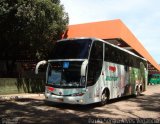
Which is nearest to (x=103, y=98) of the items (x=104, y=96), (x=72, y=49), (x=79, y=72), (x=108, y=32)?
(x=104, y=96)

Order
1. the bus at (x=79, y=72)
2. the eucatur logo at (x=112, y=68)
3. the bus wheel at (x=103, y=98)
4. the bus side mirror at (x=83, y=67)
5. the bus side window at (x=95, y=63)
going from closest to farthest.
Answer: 1. the bus side mirror at (x=83, y=67)
2. the bus at (x=79, y=72)
3. the bus side window at (x=95, y=63)
4. the bus wheel at (x=103, y=98)
5. the eucatur logo at (x=112, y=68)

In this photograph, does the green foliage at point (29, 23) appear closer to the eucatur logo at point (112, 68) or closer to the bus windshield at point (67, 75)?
the eucatur logo at point (112, 68)

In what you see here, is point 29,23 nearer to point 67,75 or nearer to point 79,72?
point 67,75

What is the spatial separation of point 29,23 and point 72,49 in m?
10.2

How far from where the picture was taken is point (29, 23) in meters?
23.5

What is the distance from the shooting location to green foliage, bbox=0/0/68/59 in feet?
76.3

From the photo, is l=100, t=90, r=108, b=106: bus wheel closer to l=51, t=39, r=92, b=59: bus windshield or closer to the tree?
l=51, t=39, r=92, b=59: bus windshield

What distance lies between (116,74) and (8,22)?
10.9 metres

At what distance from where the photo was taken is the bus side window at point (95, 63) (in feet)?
46.6

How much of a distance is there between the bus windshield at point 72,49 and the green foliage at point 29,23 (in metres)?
9.24

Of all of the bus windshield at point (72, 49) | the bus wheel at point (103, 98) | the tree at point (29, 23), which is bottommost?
the bus wheel at point (103, 98)

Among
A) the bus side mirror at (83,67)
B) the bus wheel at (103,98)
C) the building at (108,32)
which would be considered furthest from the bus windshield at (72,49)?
the building at (108,32)

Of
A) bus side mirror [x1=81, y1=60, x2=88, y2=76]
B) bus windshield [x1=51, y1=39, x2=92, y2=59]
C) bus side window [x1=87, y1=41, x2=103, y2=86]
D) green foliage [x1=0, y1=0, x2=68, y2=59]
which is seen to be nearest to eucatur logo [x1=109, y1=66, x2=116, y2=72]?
bus side window [x1=87, y1=41, x2=103, y2=86]

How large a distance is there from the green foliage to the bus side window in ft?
32.3
